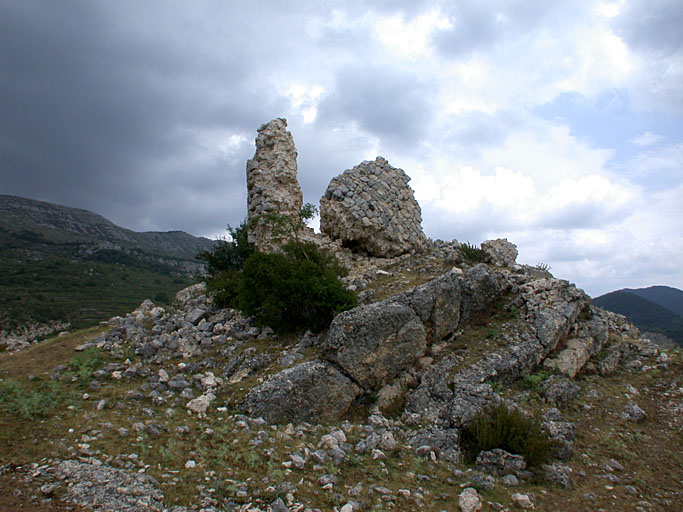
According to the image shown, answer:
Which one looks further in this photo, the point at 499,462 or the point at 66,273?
the point at 66,273

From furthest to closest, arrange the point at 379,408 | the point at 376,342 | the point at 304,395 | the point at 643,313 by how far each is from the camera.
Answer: the point at 643,313, the point at 376,342, the point at 379,408, the point at 304,395

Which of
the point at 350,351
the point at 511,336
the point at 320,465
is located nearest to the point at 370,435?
the point at 320,465

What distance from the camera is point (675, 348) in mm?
14383

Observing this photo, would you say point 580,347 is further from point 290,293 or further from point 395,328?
point 290,293

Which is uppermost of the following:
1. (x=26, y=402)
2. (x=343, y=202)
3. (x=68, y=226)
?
(x=68, y=226)

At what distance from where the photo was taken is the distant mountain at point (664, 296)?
381 ft

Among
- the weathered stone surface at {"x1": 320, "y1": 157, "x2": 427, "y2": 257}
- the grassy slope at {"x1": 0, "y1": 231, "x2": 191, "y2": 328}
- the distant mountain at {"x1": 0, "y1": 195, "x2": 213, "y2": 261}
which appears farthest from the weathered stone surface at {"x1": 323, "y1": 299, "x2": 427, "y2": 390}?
the distant mountain at {"x1": 0, "y1": 195, "x2": 213, "y2": 261}

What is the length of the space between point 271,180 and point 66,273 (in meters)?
85.4

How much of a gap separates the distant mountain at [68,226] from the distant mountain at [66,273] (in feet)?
1.30

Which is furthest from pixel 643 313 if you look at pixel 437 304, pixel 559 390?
pixel 437 304

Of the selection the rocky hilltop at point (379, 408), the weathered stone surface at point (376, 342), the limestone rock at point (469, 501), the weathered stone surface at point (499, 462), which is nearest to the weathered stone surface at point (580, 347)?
the rocky hilltop at point (379, 408)

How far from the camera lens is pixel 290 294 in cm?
1220

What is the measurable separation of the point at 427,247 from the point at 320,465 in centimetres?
1538

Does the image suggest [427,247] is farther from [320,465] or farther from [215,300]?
[320,465]
